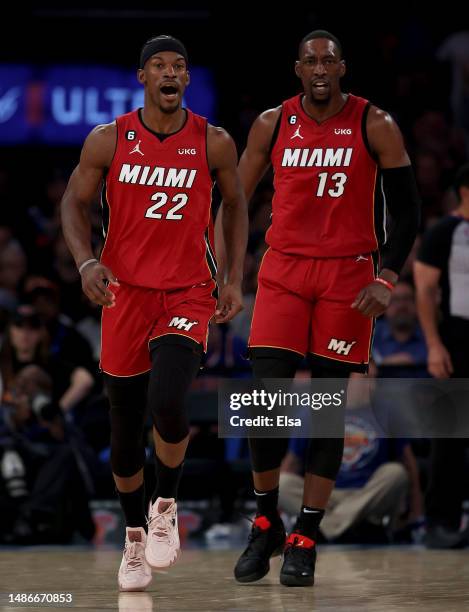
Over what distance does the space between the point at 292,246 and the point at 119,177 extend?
2.20ft

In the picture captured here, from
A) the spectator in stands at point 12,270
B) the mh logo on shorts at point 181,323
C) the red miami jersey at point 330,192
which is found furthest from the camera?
the spectator in stands at point 12,270

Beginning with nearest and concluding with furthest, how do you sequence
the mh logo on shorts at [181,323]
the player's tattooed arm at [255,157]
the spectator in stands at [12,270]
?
1. the mh logo on shorts at [181,323]
2. the player's tattooed arm at [255,157]
3. the spectator in stands at [12,270]

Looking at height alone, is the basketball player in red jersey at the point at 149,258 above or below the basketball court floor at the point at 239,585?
above

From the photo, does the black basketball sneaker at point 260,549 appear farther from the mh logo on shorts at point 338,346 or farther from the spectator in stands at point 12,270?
the spectator in stands at point 12,270

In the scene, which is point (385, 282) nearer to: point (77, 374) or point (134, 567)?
point (134, 567)

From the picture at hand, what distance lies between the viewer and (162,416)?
4.50 metres

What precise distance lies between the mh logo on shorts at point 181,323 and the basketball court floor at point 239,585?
0.87m

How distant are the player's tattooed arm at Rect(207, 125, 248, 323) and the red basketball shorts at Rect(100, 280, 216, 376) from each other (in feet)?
0.41

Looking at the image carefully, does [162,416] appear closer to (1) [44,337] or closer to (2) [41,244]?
(1) [44,337]

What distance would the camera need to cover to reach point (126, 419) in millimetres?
4672

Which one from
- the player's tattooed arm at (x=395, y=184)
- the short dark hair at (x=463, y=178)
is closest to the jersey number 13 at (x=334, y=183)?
the player's tattooed arm at (x=395, y=184)

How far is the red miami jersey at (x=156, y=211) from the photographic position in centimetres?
464

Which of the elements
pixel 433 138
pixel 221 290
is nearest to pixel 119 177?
pixel 221 290

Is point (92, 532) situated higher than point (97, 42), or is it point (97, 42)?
point (97, 42)
